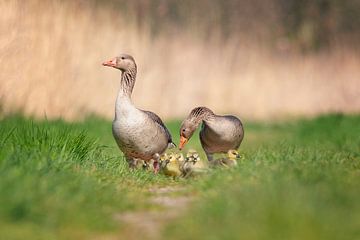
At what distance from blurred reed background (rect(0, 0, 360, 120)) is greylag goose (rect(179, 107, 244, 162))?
3.30 metres

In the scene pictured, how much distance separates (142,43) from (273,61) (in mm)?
3255

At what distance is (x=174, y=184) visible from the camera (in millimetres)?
7543

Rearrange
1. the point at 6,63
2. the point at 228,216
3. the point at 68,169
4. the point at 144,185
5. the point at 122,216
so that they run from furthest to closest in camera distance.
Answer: the point at 6,63 < the point at 144,185 < the point at 68,169 < the point at 122,216 < the point at 228,216

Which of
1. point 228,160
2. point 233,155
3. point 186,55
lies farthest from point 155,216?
point 186,55

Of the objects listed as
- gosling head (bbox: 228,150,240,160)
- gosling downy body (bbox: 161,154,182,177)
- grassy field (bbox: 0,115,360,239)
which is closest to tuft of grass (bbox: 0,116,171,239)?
grassy field (bbox: 0,115,360,239)

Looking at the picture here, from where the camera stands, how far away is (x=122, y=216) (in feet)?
17.7

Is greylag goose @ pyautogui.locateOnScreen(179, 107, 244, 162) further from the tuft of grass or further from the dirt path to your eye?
the dirt path

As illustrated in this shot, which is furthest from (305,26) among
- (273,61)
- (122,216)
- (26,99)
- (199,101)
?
(122,216)

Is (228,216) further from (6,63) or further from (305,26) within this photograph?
(305,26)

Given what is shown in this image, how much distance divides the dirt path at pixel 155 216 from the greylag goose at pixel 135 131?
1579 millimetres

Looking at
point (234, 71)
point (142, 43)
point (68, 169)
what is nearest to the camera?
point (68, 169)

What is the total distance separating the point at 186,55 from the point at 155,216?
11.2 m

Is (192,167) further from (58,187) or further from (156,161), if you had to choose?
(58,187)

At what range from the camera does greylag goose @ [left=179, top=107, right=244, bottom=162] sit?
859cm
